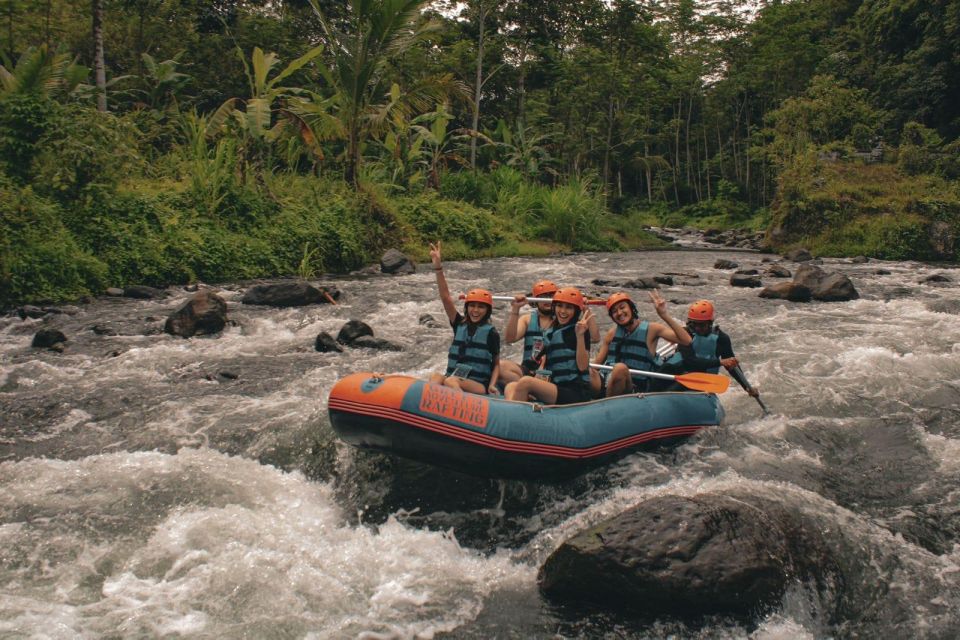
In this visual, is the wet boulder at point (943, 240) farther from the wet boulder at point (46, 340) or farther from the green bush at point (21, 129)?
the green bush at point (21, 129)

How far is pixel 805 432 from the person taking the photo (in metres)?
6.02

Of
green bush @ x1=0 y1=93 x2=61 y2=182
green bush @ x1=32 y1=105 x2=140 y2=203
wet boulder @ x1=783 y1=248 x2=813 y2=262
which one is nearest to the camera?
green bush @ x1=0 y1=93 x2=61 y2=182

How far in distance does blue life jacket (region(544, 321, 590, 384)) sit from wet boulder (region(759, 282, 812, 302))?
746 cm

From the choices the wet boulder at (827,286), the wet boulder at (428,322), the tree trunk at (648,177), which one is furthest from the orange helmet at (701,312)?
the tree trunk at (648,177)

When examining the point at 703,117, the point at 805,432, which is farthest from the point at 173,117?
the point at 703,117

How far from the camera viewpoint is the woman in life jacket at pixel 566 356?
5.43 meters

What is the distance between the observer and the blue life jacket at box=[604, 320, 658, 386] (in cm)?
601

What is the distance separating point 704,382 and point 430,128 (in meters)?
19.5

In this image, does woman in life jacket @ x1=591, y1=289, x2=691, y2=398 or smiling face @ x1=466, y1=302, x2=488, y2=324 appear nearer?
smiling face @ x1=466, y1=302, x2=488, y2=324

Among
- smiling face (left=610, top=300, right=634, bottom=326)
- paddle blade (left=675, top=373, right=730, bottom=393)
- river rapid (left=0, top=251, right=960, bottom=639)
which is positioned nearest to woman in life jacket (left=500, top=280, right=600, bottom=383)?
smiling face (left=610, top=300, right=634, bottom=326)

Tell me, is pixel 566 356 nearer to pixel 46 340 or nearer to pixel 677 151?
pixel 46 340

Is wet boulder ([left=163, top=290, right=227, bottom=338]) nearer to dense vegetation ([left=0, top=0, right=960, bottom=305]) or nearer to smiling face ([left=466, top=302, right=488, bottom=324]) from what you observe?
dense vegetation ([left=0, top=0, right=960, bottom=305])

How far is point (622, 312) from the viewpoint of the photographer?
19.1 ft

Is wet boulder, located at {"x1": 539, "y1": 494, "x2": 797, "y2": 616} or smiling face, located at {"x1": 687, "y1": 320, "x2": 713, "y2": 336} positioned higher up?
smiling face, located at {"x1": 687, "y1": 320, "x2": 713, "y2": 336}
